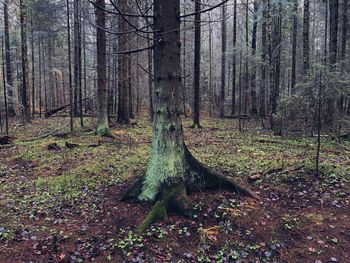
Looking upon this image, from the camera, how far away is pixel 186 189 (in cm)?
559

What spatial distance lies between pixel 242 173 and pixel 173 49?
10.7 feet

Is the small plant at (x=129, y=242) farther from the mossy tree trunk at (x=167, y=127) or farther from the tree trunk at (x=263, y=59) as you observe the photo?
the tree trunk at (x=263, y=59)

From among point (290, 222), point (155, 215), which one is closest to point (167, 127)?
point (155, 215)

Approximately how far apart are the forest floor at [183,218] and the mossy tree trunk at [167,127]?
0.29m

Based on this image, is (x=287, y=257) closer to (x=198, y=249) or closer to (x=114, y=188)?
(x=198, y=249)

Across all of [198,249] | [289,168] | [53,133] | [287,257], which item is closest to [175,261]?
[198,249]

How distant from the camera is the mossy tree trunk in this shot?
17.7 feet

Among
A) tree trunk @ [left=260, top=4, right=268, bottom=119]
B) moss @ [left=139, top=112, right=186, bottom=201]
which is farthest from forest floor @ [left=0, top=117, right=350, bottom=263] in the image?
tree trunk @ [left=260, top=4, right=268, bottom=119]

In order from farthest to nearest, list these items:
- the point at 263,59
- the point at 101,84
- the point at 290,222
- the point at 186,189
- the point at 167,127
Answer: the point at 263,59, the point at 101,84, the point at 186,189, the point at 167,127, the point at 290,222

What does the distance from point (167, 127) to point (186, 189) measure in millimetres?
1145

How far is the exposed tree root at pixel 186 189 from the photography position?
521 centimetres

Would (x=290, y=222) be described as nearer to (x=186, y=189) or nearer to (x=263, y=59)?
(x=186, y=189)

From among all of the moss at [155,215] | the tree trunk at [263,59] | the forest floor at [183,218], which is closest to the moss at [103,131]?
the forest floor at [183,218]

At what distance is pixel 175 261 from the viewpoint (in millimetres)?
4277
